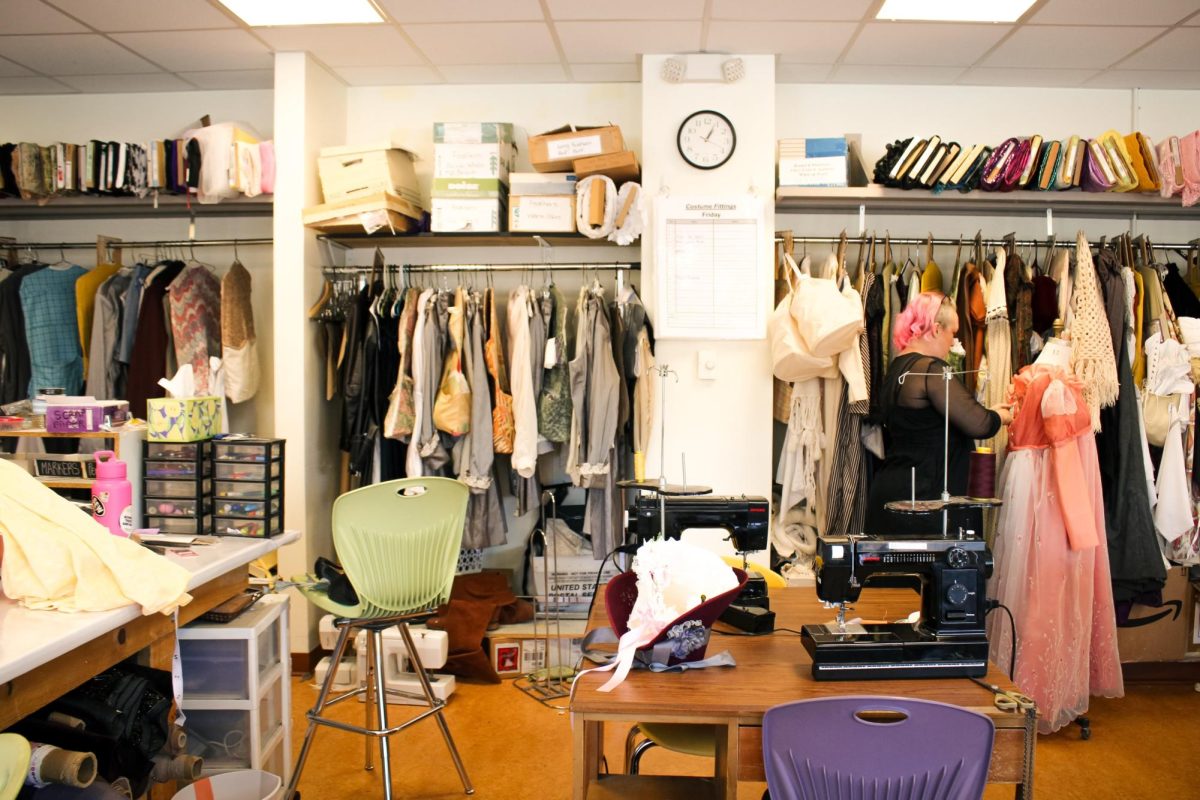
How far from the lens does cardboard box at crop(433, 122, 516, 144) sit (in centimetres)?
415

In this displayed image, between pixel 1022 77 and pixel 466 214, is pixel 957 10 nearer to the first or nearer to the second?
pixel 1022 77

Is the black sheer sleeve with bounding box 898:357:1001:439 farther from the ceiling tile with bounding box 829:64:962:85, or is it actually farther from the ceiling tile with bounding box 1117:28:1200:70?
the ceiling tile with bounding box 1117:28:1200:70

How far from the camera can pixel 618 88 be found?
447 cm

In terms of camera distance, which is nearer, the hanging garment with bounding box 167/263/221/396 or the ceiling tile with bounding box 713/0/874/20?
the ceiling tile with bounding box 713/0/874/20

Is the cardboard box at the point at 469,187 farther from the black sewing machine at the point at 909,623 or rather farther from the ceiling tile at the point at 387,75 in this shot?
the black sewing machine at the point at 909,623

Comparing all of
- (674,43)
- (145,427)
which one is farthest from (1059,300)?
(145,427)

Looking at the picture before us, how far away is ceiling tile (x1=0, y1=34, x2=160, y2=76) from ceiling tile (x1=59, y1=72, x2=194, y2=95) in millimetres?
81

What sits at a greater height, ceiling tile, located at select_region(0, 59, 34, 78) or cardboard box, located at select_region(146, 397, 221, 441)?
ceiling tile, located at select_region(0, 59, 34, 78)

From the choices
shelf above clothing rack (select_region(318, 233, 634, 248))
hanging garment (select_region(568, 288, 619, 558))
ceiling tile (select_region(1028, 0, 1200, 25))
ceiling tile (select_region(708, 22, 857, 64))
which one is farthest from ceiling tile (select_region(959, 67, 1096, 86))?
hanging garment (select_region(568, 288, 619, 558))

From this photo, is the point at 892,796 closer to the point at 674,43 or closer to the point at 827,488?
the point at 827,488

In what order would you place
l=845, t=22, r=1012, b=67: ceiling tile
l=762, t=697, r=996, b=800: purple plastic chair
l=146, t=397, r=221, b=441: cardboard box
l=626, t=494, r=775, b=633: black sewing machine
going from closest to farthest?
l=762, t=697, r=996, b=800: purple plastic chair, l=626, t=494, r=775, b=633: black sewing machine, l=146, t=397, r=221, b=441: cardboard box, l=845, t=22, r=1012, b=67: ceiling tile

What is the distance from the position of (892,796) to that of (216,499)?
2.10m

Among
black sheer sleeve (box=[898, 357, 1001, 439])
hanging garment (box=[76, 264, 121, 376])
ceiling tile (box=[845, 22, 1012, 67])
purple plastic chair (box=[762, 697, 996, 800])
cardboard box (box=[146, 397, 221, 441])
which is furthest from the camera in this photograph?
hanging garment (box=[76, 264, 121, 376])

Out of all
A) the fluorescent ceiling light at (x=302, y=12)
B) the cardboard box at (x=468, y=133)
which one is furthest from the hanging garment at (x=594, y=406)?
the fluorescent ceiling light at (x=302, y=12)
